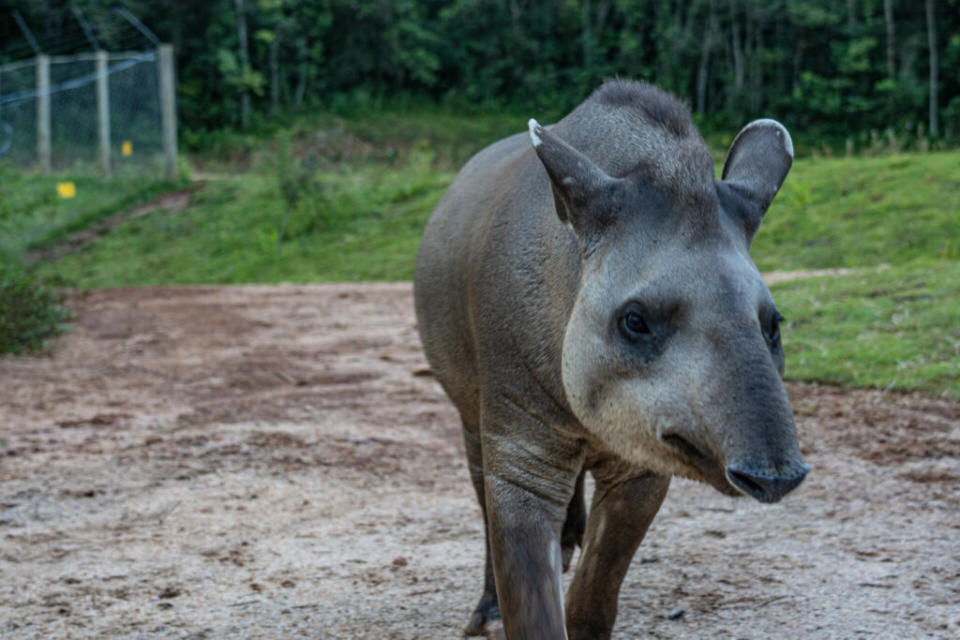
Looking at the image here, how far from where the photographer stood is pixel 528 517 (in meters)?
3.19

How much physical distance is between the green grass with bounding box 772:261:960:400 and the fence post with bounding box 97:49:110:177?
642 inches

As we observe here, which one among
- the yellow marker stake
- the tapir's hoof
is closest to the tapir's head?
the tapir's hoof

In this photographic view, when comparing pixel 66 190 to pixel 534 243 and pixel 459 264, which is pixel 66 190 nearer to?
pixel 459 264

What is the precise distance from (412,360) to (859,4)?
121 feet

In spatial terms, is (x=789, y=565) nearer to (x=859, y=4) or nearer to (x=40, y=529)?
(x=40, y=529)

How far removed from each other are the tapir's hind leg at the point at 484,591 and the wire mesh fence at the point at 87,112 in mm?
19667

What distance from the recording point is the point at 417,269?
4605 mm

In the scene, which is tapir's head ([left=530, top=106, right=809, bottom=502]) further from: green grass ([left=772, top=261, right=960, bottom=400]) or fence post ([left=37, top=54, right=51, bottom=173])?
fence post ([left=37, top=54, right=51, bottom=173])

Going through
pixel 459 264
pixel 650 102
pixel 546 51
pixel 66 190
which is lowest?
pixel 66 190

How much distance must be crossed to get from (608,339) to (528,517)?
0.78 metres

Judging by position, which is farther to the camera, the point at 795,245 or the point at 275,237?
the point at 275,237

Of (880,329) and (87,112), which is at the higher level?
(87,112)

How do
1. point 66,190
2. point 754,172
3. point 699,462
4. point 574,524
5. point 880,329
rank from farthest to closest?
1. point 66,190
2. point 880,329
3. point 574,524
4. point 754,172
5. point 699,462

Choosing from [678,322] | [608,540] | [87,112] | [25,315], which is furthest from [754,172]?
[87,112]
